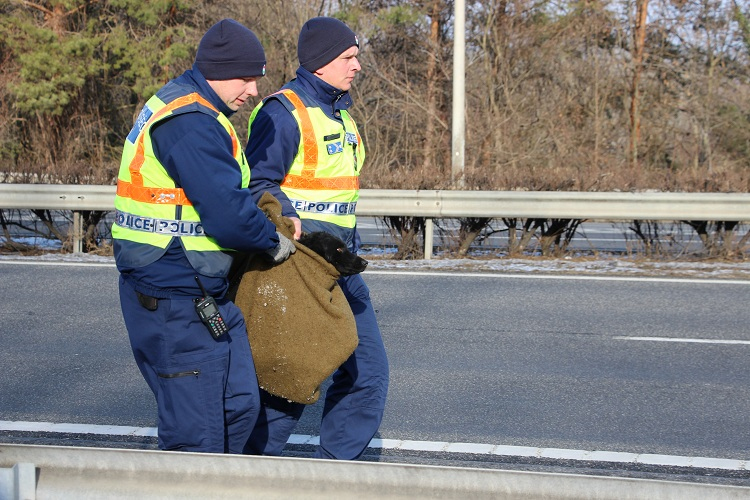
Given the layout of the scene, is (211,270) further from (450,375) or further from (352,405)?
(450,375)

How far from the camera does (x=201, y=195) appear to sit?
10.1ft

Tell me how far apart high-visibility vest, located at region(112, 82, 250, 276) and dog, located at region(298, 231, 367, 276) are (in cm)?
48

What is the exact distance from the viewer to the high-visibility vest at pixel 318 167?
153 inches

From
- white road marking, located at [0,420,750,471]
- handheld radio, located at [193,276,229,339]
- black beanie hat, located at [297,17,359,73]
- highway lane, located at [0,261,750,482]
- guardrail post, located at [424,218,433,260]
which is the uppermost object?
black beanie hat, located at [297,17,359,73]

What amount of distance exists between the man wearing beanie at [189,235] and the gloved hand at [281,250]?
0.15 m

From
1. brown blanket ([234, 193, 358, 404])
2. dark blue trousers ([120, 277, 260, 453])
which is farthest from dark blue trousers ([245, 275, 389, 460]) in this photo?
dark blue trousers ([120, 277, 260, 453])

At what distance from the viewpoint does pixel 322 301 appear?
3672 mm

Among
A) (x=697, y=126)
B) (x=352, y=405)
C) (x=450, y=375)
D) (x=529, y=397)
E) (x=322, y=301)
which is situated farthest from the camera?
(x=697, y=126)

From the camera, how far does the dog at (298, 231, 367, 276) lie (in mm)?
3634

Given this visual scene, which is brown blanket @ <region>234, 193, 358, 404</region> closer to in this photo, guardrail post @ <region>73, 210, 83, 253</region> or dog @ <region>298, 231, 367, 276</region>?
dog @ <region>298, 231, 367, 276</region>

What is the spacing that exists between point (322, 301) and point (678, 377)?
3397mm

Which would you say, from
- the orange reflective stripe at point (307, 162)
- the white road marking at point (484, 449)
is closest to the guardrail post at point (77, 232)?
the white road marking at point (484, 449)

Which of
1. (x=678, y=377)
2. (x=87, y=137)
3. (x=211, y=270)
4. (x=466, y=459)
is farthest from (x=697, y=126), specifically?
(x=211, y=270)

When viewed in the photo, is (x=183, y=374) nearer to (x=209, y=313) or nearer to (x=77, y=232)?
(x=209, y=313)
